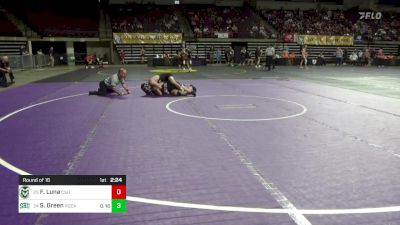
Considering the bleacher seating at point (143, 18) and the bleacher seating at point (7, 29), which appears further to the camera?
the bleacher seating at point (143, 18)

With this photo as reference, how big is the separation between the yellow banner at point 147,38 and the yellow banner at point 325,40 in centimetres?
1352

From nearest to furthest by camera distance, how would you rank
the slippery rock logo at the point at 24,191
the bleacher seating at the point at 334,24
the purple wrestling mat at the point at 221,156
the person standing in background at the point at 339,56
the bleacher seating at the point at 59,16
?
the slippery rock logo at the point at 24,191
the purple wrestling mat at the point at 221,156
the bleacher seating at the point at 59,16
the person standing in background at the point at 339,56
the bleacher seating at the point at 334,24

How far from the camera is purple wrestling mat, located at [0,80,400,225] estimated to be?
145 inches

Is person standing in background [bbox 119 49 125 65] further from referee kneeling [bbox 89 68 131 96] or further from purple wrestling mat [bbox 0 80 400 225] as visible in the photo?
purple wrestling mat [bbox 0 80 400 225]

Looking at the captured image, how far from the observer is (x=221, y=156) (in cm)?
552

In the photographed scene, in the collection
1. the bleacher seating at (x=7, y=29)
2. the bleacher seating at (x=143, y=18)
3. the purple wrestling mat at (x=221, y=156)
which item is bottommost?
the purple wrestling mat at (x=221, y=156)

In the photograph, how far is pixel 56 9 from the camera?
116ft

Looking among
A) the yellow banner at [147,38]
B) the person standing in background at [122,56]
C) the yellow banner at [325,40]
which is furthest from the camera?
the yellow banner at [325,40]

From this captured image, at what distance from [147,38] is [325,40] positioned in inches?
754

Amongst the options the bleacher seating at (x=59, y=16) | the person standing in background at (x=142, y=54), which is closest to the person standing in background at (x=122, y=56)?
the person standing in background at (x=142, y=54)

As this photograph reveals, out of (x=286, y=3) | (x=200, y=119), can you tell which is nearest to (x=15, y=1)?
(x=286, y=3)
